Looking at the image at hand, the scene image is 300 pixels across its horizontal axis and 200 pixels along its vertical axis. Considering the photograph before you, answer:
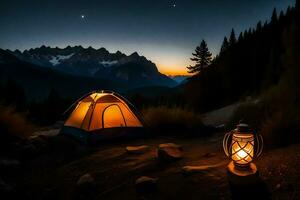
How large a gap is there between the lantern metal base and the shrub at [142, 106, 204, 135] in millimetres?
5661

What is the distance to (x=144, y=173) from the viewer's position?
5.55 metres

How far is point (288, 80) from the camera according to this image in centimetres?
1623

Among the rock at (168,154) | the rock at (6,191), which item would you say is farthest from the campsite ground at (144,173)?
the rock at (6,191)

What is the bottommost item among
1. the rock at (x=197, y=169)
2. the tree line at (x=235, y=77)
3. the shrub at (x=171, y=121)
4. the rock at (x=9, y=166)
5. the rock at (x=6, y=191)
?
the rock at (x=6, y=191)

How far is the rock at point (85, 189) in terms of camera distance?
5.21 meters

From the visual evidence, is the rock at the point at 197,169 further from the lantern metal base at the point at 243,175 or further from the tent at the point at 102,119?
the tent at the point at 102,119

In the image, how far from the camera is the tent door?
9367 mm

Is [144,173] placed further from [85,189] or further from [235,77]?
[235,77]

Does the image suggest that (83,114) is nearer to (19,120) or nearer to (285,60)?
(19,120)

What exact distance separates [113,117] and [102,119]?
45 cm

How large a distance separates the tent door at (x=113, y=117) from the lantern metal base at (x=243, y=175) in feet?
18.9

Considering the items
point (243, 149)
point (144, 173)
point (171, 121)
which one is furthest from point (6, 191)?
point (171, 121)

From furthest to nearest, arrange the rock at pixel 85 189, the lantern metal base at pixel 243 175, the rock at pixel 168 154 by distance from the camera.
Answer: the rock at pixel 168 154 → the rock at pixel 85 189 → the lantern metal base at pixel 243 175

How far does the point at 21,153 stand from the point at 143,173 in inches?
166
